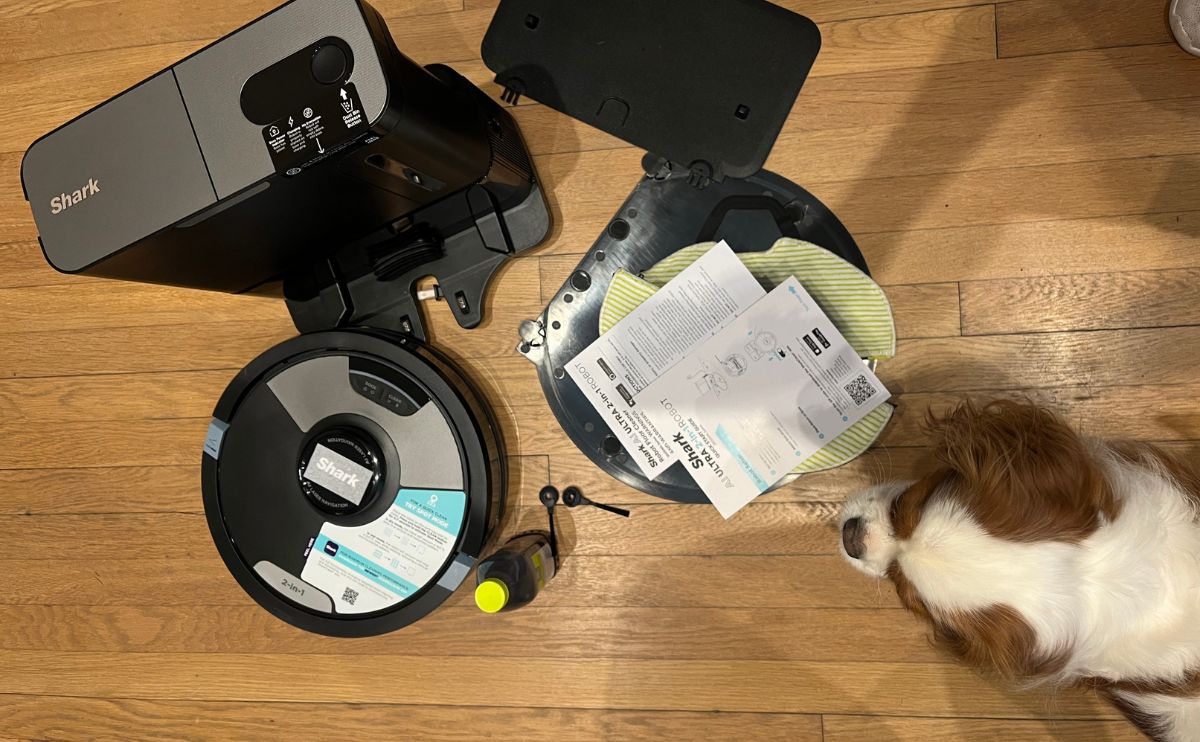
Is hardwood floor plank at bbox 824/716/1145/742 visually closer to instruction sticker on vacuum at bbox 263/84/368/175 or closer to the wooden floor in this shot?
the wooden floor

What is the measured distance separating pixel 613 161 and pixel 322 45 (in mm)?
539

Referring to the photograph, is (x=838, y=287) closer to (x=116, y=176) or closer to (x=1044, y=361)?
(x=1044, y=361)

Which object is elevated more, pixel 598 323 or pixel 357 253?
pixel 357 253

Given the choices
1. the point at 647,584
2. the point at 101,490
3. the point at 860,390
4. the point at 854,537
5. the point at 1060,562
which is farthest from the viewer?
the point at 101,490

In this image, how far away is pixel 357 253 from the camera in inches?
46.7

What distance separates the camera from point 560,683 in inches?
48.6

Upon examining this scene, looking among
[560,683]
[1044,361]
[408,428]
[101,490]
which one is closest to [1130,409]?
[1044,361]

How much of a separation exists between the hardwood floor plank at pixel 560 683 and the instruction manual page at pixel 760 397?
297 mm

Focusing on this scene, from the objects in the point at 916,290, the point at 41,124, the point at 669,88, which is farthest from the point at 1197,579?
the point at 41,124

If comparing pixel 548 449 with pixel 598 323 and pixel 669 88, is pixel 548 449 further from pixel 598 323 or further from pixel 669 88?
pixel 669 88

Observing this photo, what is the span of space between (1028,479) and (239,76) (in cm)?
91

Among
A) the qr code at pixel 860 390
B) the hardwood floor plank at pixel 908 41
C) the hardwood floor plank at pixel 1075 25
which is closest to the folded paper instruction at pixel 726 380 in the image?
the qr code at pixel 860 390

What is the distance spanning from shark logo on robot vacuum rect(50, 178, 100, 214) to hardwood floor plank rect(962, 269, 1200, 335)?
3.74 feet

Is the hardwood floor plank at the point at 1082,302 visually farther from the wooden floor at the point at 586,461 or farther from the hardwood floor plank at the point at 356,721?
the hardwood floor plank at the point at 356,721
